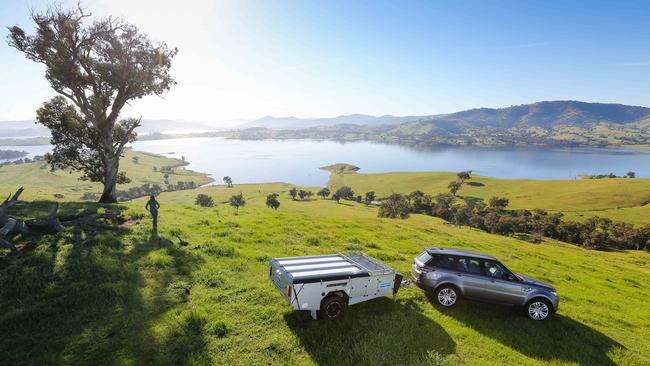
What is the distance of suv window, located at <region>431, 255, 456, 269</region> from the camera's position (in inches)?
555

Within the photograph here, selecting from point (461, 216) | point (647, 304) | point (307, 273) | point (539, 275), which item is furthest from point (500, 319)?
point (461, 216)

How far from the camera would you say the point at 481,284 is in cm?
1362

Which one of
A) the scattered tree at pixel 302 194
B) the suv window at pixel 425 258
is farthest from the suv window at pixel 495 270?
the scattered tree at pixel 302 194

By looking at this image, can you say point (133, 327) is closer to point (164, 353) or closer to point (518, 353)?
point (164, 353)

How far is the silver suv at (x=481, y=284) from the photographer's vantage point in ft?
44.0

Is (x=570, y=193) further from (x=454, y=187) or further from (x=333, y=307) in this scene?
(x=333, y=307)

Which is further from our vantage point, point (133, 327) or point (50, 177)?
point (50, 177)

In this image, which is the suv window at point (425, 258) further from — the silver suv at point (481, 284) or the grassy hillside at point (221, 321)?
the grassy hillside at point (221, 321)

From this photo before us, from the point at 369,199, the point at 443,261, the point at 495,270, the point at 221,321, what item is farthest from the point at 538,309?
the point at 369,199

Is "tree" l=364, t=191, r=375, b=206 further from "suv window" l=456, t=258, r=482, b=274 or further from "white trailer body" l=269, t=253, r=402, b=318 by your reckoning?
"white trailer body" l=269, t=253, r=402, b=318

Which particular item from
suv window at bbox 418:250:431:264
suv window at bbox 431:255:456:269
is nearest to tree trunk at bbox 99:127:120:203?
suv window at bbox 418:250:431:264

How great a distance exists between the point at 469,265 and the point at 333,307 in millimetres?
6704

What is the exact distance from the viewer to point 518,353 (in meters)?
10.9

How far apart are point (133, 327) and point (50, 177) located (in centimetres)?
25015
